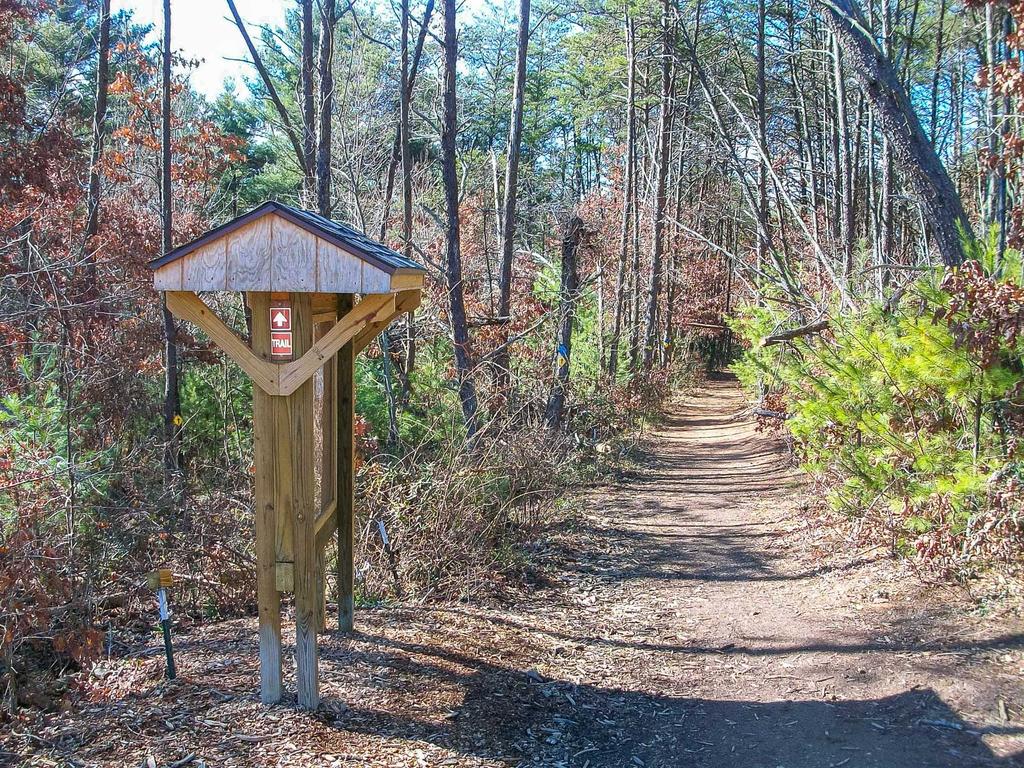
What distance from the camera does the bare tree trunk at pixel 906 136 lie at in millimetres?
6875

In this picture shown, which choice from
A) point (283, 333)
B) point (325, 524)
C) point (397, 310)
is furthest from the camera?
point (397, 310)

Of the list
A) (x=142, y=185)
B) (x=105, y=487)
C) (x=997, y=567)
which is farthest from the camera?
(x=142, y=185)

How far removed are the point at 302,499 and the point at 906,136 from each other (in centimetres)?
600

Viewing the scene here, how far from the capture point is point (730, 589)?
24.2 ft

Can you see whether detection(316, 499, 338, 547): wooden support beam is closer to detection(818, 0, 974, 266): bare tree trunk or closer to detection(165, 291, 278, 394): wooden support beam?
detection(165, 291, 278, 394): wooden support beam

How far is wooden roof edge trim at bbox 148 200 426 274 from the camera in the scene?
13.0 feet

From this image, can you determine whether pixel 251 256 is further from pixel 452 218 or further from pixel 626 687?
pixel 452 218

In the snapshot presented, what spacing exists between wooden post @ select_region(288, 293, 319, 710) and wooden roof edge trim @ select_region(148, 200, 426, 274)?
413mm

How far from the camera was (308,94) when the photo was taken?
407 inches

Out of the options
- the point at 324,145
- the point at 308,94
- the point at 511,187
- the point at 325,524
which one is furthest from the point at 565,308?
the point at 325,524

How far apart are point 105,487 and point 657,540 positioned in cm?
565

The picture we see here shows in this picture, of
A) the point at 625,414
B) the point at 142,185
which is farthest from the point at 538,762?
the point at 142,185

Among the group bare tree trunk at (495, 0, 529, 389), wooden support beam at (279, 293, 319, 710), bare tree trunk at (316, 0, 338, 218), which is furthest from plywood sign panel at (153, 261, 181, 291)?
bare tree trunk at (495, 0, 529, 389)

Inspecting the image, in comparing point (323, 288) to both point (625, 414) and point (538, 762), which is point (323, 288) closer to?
point (538, 762)
